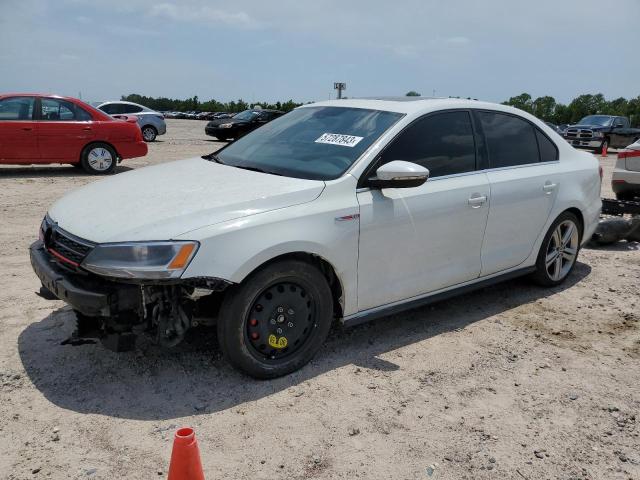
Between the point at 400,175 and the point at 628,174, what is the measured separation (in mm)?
6194

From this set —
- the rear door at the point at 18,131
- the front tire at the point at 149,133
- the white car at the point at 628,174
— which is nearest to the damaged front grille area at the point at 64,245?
the white car at the point at 628,174

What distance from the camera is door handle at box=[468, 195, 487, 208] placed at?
4.30 m

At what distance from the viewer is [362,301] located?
384cm

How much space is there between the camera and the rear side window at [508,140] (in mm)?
4641

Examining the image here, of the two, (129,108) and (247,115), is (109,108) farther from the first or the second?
(247,115)

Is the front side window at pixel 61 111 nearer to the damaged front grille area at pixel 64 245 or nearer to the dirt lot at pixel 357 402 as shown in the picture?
the dirt lot at pixel 357 402

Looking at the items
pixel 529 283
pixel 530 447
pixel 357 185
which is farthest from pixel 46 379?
pixel 529 283

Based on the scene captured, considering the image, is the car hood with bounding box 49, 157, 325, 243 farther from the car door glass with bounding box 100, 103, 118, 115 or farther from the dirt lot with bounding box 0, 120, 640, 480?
the car door glass with bounding box 100, 103, 118, 115

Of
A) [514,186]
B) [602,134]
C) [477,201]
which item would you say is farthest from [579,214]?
Result: [602,134]

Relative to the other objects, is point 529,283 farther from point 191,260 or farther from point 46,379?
point 46,379

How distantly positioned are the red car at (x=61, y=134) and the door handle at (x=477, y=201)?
9061 mm

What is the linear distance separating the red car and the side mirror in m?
9.10

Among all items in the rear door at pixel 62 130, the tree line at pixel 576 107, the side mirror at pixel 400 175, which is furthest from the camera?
the tree line at pixel 576 107

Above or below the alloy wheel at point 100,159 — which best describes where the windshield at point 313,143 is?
above
